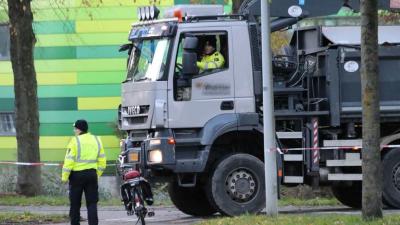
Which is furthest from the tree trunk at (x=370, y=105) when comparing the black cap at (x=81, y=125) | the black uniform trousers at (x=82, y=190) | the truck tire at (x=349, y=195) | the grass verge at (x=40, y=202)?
the grass verge at (x=40, y=202)

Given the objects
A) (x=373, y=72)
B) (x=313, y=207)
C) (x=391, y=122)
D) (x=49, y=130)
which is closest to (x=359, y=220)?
(x=373, y=72)

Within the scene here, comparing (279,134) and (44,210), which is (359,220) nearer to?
(279,134)

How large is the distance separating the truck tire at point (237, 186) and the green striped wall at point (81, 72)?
17973mm

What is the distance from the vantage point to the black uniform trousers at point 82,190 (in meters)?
11.8

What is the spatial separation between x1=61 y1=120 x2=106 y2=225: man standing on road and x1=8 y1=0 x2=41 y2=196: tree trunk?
9482 mm

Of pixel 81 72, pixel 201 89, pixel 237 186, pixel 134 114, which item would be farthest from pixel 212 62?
pixel 81 72

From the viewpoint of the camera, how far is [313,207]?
1659 cm

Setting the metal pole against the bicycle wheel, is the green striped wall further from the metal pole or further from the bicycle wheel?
the bicycle wheel

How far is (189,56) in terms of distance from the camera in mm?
13320

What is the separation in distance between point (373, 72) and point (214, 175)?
13.1 feet

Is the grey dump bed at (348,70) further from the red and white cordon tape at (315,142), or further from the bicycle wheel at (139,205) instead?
the bicycle wheel at (139,205)

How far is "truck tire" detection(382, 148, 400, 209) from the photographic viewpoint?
1462 cm

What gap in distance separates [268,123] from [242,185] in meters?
1.64

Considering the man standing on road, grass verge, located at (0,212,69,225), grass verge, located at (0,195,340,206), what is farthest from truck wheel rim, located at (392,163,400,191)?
grass verge, located at (0,212,69,225)
